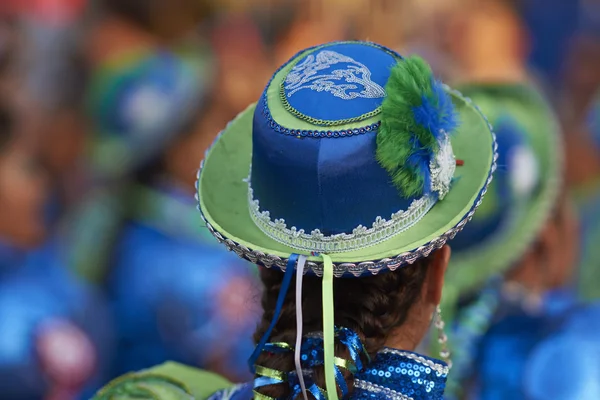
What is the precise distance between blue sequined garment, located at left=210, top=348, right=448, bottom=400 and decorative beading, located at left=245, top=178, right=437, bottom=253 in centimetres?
20

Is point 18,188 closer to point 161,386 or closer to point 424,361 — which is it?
point 161,386

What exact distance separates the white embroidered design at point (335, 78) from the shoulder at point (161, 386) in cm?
66

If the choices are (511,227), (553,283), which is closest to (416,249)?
(511,227)

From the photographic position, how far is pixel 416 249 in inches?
46.2

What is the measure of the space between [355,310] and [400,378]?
0.13 m

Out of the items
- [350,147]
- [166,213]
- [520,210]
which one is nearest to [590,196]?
[520,210]

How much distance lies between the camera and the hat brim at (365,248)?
1.18m

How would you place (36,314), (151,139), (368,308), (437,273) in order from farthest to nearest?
(151,139), (36,314), (437,273), (368,308)

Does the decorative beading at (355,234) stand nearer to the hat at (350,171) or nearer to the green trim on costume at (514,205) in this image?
the hat at (350,171)

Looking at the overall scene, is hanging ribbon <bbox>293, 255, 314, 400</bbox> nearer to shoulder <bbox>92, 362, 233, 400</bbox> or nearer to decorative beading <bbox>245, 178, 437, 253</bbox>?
decorative beading <bbox>245, 178, 437, 253</bbox>

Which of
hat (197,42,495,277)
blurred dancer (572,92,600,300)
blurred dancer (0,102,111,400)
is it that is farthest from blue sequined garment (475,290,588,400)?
blurred dancer (572,92,600,300)

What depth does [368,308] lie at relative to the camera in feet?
4.03

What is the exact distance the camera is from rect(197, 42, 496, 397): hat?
3.81ft

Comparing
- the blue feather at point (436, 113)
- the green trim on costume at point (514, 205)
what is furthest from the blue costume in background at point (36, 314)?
the blue feather at point (436, 113)
